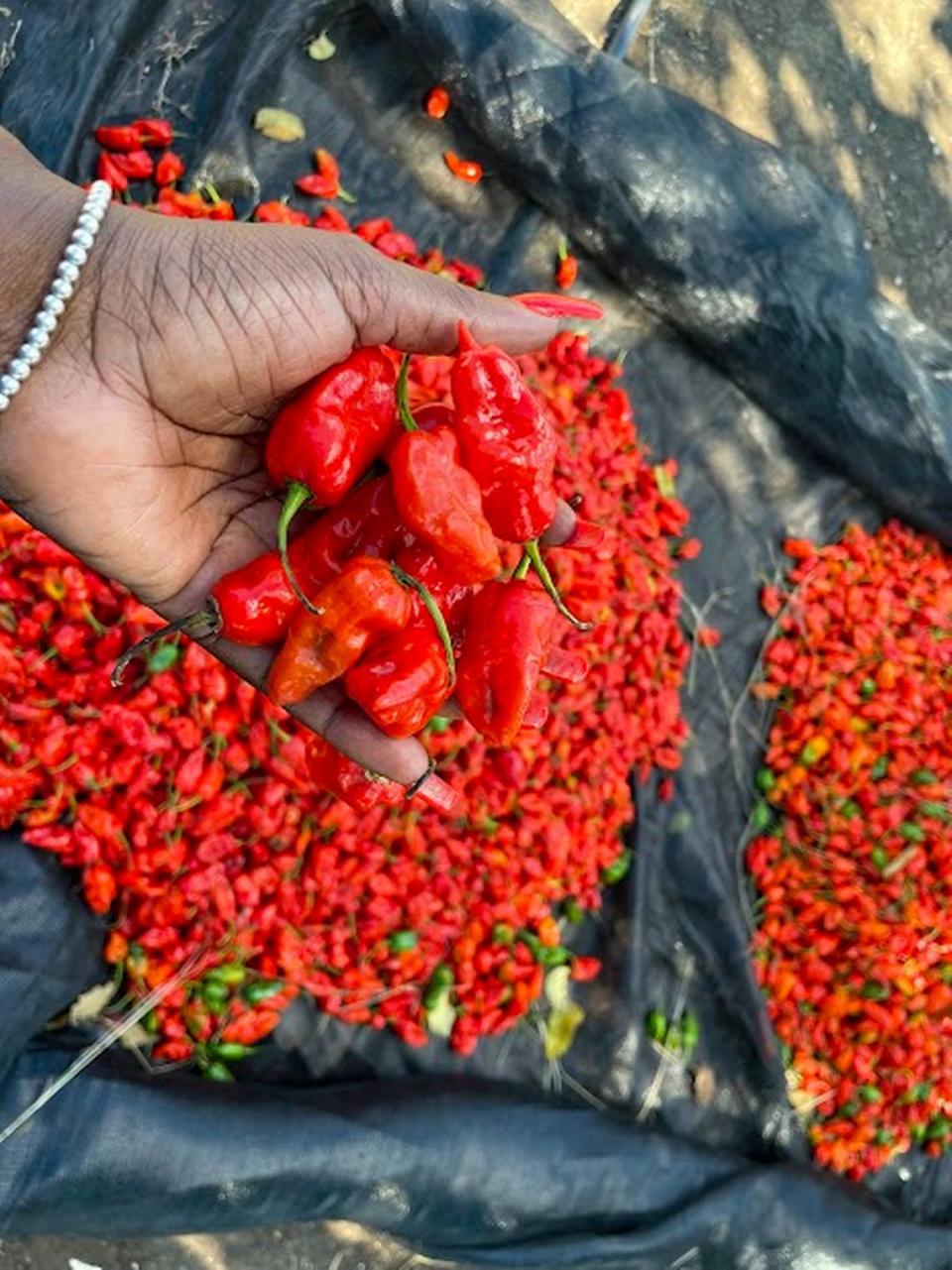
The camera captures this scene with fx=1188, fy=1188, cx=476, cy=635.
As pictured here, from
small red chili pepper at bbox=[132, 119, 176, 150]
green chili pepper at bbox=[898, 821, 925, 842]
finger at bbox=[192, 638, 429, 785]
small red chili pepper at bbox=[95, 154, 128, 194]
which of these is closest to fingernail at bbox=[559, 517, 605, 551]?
finger at bbox=[192, 638, 429, 785]

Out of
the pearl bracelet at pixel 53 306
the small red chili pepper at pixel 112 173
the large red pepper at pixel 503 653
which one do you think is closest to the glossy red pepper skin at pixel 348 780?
the large red pepper at pixel 503 653

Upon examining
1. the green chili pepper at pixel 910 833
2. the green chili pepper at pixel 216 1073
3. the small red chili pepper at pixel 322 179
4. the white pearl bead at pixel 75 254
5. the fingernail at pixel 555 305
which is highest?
the fingernail at pixel 555 305

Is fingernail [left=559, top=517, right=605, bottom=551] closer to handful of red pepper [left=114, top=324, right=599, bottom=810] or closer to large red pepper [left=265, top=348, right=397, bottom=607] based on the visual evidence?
handful of red pepper [left=114, top=324, right=599, bottom=810]

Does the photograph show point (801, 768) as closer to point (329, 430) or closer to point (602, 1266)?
point (602, 1266)

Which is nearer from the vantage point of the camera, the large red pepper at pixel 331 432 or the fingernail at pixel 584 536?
the large red pepper at pixel 331 432

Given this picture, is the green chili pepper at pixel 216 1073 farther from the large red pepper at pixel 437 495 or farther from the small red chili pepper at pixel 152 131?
the small red chili pepper at pixel 152 131

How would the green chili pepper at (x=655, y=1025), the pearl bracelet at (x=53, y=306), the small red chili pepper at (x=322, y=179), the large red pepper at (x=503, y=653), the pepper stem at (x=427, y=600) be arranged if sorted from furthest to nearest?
1. the green chili pepper at (x=655, y=1025)
2. the small red chili pepper at (x=322, y=179)
3. the large red pepper at (x=503, y=653)
4. the pepper stem at (x=427, y=600)
5. the pearl bracelet at (x=53, y=306)

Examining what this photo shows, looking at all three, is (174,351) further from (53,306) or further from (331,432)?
(331,432)
